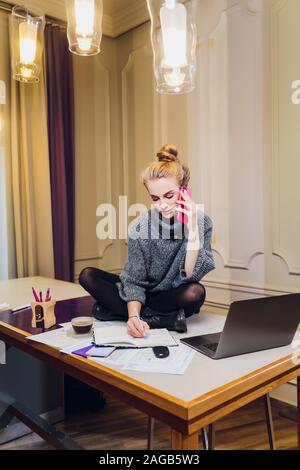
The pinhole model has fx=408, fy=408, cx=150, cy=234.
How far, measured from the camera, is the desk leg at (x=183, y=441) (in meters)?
0.85

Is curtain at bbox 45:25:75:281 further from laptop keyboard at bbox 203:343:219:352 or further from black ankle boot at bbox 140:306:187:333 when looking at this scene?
laptop keyboard at bbox 203:343:219:352

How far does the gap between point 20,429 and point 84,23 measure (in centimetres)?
180

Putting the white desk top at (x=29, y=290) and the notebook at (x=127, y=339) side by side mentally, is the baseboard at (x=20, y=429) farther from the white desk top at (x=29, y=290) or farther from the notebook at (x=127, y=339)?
the notebook at (x=127, y=339)

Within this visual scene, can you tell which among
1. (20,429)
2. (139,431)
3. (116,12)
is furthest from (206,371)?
(116,12)

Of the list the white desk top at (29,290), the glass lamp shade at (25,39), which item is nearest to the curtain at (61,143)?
the white desk top at (29,290)

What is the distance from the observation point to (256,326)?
3.52 ft

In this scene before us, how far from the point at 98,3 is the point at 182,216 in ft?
2.62

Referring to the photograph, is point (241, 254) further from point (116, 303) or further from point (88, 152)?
point (88, 152)

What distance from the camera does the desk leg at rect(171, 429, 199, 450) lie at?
85 centimetres

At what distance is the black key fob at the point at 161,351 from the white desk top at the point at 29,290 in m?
0.90

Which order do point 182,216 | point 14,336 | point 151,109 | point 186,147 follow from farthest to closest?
point 151,109
point 186,147
point 182,216
point 14,336

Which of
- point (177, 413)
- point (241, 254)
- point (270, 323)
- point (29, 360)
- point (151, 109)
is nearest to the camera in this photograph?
point (177, 413)

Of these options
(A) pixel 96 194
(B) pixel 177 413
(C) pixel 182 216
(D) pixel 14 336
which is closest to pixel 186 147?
(A) pixel 96 194

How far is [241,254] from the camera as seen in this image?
243 centimetres
